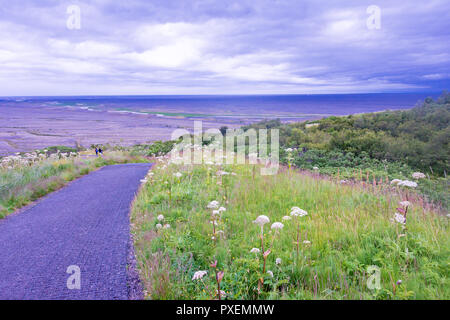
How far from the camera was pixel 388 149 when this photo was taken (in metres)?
12.6

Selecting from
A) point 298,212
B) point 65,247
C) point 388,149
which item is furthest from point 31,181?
point 388,149

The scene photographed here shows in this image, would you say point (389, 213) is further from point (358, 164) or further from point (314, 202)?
point (358, 164)

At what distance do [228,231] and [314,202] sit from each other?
2260 millimetres

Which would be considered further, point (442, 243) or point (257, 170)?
point (257, 170)

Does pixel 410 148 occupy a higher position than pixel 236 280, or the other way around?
pixel 410 148

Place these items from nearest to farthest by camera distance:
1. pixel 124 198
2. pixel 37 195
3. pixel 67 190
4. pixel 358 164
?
pixel 124 198, pixel 37 195, pixel 67 190, pixel 358 164

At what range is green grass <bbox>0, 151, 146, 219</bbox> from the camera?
689 centimetres

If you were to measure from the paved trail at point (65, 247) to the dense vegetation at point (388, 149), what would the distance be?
713cm

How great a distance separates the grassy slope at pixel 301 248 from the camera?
2.89 m

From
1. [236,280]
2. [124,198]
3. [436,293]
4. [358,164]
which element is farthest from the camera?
[358,164]

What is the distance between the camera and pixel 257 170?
9.13 m

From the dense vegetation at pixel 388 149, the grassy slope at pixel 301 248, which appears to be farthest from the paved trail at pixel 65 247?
the dense vegetation at pixel 388 149

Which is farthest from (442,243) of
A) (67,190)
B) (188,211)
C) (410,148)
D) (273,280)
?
(410,148)

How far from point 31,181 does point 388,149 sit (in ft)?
50.7
